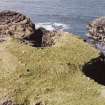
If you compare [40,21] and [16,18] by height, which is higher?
[16,18]

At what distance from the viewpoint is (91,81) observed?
30484 millimetres

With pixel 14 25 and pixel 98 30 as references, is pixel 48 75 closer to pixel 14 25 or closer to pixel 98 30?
pixel 14 25

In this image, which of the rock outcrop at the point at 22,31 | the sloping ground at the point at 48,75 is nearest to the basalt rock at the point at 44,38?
the rock outcrop at the point at 22,31

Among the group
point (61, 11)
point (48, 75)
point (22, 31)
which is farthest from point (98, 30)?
point (61, 11)

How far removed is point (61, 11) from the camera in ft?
384

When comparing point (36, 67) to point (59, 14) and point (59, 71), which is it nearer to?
point (59, 71)

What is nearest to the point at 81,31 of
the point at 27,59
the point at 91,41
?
the point at 91,41

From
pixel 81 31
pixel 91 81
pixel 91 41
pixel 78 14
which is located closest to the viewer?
pixel 91 81

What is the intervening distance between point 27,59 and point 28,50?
1.27 m

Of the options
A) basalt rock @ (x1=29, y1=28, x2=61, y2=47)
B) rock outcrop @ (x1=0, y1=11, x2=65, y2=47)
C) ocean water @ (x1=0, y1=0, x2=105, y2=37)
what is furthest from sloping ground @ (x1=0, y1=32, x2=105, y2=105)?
ocean water @ (x1=0, y1=0, x2=105, y2=37)

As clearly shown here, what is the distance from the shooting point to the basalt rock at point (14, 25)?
36.9 meters

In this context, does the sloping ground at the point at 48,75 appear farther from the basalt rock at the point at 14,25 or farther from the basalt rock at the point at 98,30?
the basalt rock at the point at 14,25

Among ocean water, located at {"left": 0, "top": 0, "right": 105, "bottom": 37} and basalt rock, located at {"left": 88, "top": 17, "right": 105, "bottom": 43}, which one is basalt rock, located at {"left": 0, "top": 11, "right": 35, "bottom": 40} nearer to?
basalt rock, located at {"left": 88, "top": 17, "right": 105, "bottom": 43}

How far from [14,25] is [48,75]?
851 cm
